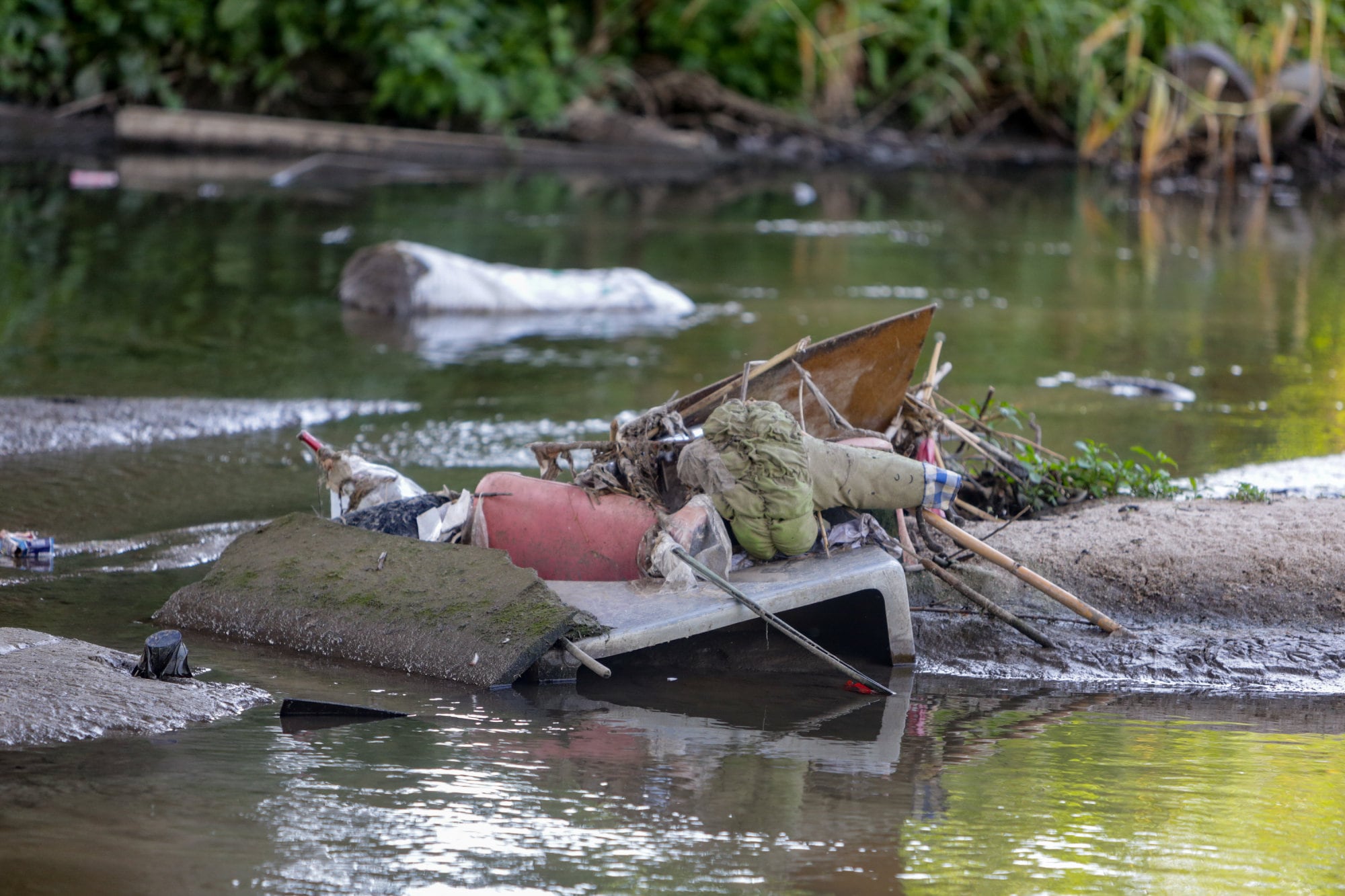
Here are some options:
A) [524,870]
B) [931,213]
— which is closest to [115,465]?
[524,870]

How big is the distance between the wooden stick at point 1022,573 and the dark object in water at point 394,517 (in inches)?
68.1

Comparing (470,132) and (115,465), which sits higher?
(470,132)

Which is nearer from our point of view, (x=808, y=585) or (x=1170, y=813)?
(x=1170, y=813)

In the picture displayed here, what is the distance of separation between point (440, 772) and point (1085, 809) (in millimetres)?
1650

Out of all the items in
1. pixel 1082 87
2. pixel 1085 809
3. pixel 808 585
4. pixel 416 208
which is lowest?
pixel 1085 809

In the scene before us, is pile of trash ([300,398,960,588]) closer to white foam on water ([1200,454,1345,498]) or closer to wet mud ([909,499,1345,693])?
wet mud ([909,499,1345,693])

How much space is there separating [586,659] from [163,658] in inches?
47.6

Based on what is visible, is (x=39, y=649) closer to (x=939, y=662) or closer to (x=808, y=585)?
(x=808, y=585)

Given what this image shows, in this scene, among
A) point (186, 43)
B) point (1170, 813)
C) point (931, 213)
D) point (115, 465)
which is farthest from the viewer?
point (186, 43)

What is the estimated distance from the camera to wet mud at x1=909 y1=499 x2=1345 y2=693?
16.5 feet

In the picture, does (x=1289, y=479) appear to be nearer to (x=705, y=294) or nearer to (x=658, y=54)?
(x=705, y=294)

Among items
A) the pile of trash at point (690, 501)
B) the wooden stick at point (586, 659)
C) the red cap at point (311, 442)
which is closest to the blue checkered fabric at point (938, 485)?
the pile of trash at point (690, 501)

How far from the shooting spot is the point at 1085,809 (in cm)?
391

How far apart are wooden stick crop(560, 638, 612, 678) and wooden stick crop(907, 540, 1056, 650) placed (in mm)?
1269
